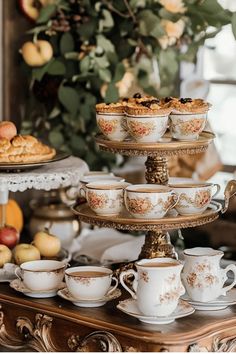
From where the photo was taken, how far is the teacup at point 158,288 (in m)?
2.17

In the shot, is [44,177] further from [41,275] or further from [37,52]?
[37,52]

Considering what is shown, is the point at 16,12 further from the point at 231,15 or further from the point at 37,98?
the point at 231,15

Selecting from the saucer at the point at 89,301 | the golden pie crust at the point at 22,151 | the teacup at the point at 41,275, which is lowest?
the saucer at the point at 89,301

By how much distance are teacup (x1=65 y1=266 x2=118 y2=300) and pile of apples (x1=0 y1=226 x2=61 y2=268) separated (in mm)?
326

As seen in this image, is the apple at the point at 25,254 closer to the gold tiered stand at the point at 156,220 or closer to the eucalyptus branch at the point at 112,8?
the gold tiered stand at the point at 156,220

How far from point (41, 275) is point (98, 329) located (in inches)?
8.8

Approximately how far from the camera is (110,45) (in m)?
3.47

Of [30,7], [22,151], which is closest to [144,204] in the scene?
[22,151]

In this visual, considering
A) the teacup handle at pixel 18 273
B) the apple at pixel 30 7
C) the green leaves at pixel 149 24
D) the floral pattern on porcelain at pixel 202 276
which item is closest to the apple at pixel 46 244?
the teacup handle at pixel 18 273

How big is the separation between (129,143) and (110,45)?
1.14m

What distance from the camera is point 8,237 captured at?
2.81 metres

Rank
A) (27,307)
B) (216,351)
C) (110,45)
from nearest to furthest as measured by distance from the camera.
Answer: (216,351) → (27,307) → (110,45)

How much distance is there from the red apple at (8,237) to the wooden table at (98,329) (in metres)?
0.26

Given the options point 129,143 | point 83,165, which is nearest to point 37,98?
point 83,165
